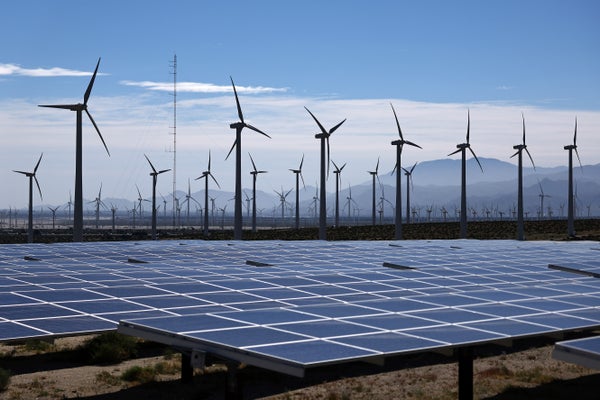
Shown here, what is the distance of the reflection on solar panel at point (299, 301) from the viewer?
22.1 metres

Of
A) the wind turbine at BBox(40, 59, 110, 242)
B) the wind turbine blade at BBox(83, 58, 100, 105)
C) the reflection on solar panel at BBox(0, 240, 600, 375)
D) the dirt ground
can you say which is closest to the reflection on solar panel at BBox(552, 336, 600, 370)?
the reflection on solar panel at BBox(0, 240, 600, 375)

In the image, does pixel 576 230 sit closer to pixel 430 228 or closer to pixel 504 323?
pixel 430 228

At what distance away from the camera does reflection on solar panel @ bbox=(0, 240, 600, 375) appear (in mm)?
22141

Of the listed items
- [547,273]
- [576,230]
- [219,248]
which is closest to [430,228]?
[576,230]

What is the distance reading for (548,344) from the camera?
41.9 metres

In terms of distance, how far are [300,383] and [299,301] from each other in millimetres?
4140

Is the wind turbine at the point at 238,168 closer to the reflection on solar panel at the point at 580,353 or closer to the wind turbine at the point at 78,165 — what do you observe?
the wind turbine at the point at 78,165

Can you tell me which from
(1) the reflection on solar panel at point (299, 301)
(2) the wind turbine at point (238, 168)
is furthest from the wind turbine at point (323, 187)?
(1) the reflection on solar panel at point (299, 301)

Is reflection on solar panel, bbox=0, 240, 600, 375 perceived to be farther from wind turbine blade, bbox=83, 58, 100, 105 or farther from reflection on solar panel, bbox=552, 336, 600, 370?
wind turbine blade, bbox=83, 58, 100, 105

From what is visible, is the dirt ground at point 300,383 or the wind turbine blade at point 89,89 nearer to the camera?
the dirt ground at point 300,383

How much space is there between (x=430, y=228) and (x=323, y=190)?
108 metres

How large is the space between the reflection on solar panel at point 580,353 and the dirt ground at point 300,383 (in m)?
9.76

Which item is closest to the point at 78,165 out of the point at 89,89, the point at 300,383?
the point at 89,89

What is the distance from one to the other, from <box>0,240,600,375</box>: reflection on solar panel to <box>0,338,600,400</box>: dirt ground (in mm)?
3491
